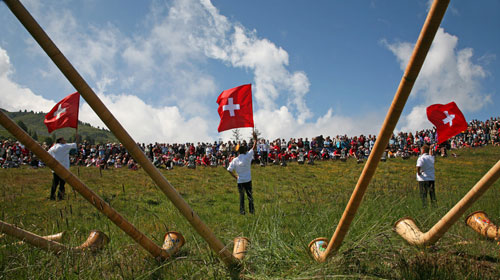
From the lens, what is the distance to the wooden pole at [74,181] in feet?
7.51

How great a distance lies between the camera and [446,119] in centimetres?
677

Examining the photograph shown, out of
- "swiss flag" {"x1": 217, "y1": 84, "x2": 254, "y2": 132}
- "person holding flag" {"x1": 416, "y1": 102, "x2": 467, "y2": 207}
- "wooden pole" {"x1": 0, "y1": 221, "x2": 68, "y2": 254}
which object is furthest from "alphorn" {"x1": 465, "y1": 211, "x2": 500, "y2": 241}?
"wooden pole" {"x1": 0, "y1": 221, "x2": 68, "y2": 254}

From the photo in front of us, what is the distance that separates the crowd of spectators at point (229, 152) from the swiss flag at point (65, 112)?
1134cm

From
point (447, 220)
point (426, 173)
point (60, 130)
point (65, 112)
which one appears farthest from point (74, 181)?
point (60, 130)

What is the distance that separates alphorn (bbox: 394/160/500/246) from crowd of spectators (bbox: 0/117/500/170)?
15.1m

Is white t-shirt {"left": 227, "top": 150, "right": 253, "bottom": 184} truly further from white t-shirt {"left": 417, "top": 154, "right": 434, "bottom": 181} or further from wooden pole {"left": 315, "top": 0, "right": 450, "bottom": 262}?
wooden pole {"left": 315, "top": 0, "right": 450, "bottom": 262}

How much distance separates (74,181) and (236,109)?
349 cm

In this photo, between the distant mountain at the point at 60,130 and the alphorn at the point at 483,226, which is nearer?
the alphorn at the point at 483,226

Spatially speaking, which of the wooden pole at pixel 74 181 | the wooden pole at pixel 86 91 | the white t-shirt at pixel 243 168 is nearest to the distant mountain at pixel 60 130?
the white t-shirt at pixel 243 168

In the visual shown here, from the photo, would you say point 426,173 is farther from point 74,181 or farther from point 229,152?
point 229,152

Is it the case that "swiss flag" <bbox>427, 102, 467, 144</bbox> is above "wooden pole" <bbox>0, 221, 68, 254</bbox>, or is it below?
above

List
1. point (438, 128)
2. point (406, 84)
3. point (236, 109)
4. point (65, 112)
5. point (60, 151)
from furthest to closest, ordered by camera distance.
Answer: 1. point (60, 151)
2. point (65, 112)
3. point (438, 128)
4. point (236, 109)
5. point (406, 84)

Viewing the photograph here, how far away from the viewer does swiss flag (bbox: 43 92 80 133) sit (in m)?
6.82

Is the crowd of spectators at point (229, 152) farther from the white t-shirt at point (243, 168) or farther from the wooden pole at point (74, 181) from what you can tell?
the wooden pole at point (74, 181)
